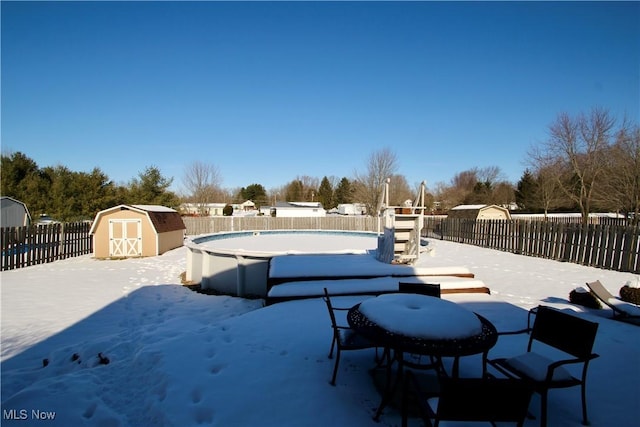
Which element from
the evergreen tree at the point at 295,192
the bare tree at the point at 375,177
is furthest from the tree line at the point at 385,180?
the evergreen tree at the point at 295,192

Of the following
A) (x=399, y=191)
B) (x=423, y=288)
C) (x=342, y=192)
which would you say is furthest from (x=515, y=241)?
(x=342, y=192)

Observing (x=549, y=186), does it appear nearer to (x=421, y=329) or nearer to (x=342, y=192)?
(x=421, y=329)

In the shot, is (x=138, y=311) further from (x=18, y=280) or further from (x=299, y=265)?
(x=18, y=280)

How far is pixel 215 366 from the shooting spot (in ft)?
9.98

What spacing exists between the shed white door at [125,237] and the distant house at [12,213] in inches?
373

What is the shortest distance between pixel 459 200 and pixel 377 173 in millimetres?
17766

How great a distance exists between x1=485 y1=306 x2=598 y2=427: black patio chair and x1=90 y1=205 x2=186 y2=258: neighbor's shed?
14.5m

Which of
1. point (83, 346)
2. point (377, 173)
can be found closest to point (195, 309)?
point (83, 346)

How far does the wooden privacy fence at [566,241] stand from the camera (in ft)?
28.6

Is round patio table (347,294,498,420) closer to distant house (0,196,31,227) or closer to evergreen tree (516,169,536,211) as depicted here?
distant house (0,196,31,227)

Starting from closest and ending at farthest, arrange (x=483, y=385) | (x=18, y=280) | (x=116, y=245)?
(x=483, y=385)
(x=18, y=280)
(x=116, y=245)

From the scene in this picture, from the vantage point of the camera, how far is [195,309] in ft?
22.0

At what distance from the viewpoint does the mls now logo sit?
2.40 m

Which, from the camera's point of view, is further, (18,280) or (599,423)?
(18,280)
